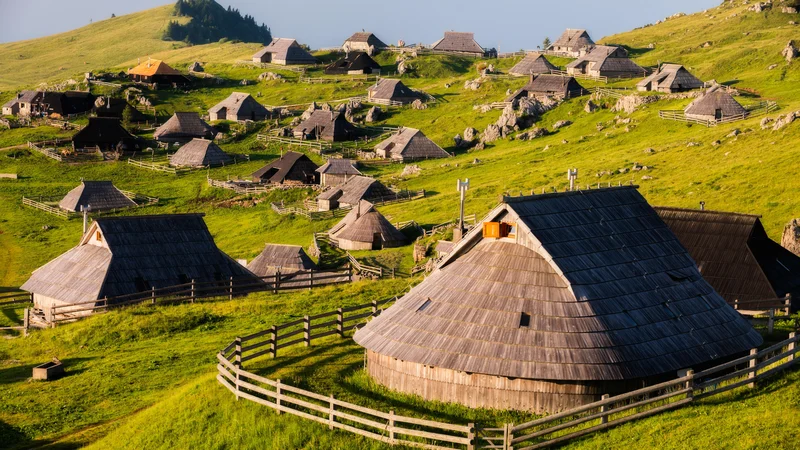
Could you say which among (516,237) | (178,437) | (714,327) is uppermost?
(516,237)

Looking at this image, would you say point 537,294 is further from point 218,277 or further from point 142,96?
point 142,96

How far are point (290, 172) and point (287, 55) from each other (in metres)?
65.5

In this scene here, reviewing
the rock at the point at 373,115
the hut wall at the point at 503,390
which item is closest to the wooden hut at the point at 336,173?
the rock at the point at 373,115

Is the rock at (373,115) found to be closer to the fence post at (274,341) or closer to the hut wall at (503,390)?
the fence post at (274,341)

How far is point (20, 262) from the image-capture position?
7325 cm

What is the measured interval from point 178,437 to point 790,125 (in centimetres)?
5359

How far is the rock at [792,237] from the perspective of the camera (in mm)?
46344

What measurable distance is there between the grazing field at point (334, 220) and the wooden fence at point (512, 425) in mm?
365

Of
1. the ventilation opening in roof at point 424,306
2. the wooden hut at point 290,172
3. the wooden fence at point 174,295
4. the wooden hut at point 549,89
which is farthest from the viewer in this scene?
the wooden hut at point 549,89

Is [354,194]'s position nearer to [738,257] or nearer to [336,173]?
[336,173]

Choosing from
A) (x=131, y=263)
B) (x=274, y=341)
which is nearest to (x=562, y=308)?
(x=274, y=341)

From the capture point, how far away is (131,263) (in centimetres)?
4950

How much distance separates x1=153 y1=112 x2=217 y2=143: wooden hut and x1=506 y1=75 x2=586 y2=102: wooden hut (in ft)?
115

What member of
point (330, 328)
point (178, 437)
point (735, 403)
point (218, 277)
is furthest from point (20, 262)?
point (735, 403)
